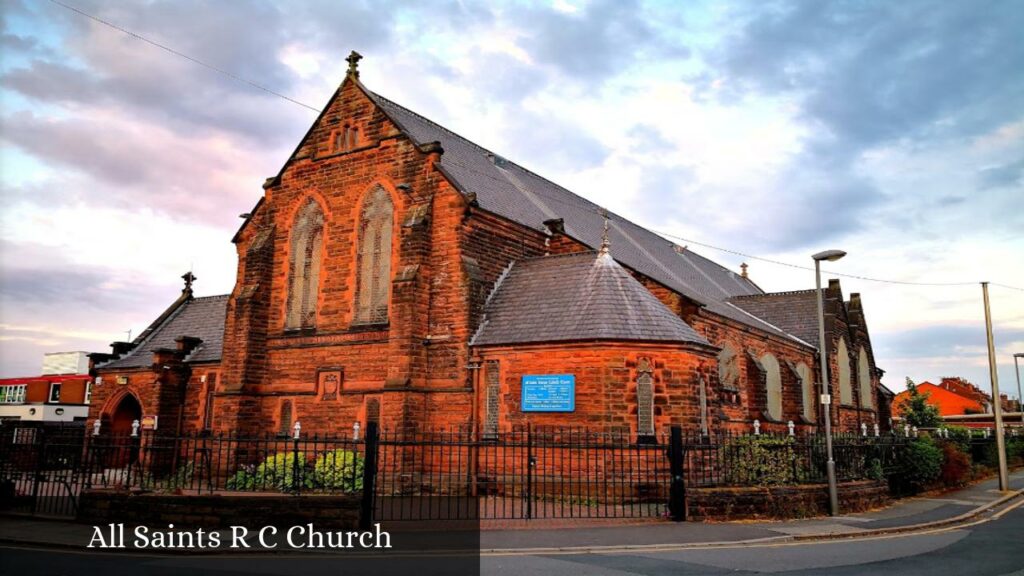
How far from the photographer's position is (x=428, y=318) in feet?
77.5

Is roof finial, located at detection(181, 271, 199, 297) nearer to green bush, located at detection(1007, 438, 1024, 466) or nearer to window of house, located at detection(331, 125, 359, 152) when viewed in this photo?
window of house, located at detection(331, 125, 359, 152)

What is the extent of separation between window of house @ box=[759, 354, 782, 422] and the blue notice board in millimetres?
16044

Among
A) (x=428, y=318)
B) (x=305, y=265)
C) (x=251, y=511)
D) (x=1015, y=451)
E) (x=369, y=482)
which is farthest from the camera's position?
(x=1015, y=451)

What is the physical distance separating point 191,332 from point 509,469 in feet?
71.0

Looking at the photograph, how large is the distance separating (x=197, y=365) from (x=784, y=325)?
2910cm

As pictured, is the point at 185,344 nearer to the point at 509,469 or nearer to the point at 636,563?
the point at 509,469

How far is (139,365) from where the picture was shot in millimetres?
33188

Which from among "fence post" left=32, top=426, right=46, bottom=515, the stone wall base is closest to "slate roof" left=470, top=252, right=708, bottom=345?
the stone wall base

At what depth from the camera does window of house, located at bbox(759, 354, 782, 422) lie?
33812 mm

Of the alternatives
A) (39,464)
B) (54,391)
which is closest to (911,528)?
(39,464)

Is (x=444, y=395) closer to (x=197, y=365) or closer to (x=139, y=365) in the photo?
(x=197, y=365)

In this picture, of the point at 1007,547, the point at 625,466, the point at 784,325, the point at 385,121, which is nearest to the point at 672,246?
the point at 784,325

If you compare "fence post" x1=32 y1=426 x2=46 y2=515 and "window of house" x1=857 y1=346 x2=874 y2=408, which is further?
"window of house" x1=857 y1=346 x2=874 y2=408

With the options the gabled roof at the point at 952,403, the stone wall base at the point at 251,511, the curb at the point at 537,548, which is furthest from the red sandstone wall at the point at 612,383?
the gabled roof at the point at 952,403
